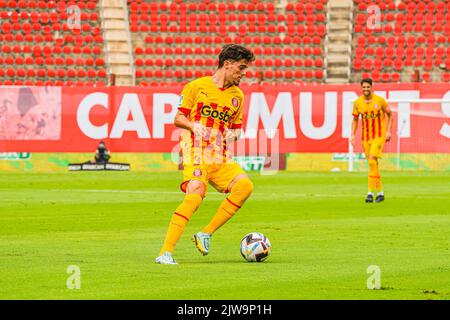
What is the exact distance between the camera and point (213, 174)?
460 inches

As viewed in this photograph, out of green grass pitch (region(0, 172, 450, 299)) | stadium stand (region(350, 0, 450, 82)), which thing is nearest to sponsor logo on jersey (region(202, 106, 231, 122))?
green grass pitch (region(0, 172, 450, 299))

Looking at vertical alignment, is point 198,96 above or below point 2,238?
above

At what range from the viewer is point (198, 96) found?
38.2 ft

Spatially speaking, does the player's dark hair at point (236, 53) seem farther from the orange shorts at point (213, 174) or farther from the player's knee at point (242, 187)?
the player's knee at point (242, 187)

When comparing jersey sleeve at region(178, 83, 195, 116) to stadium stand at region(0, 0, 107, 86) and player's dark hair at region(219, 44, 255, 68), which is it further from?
stadium stand at region(0, 0, 107, 86)

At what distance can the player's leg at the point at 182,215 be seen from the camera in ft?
36.5

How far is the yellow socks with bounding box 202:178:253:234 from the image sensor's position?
1173cm

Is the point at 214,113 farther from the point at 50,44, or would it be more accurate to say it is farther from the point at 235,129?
the point at 50,44

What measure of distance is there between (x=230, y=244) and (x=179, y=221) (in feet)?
8.12

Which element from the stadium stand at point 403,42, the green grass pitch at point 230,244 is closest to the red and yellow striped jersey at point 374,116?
the green grass pitch at point 230,244

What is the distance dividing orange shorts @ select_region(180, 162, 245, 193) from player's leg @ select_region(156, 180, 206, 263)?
0.24 ft
